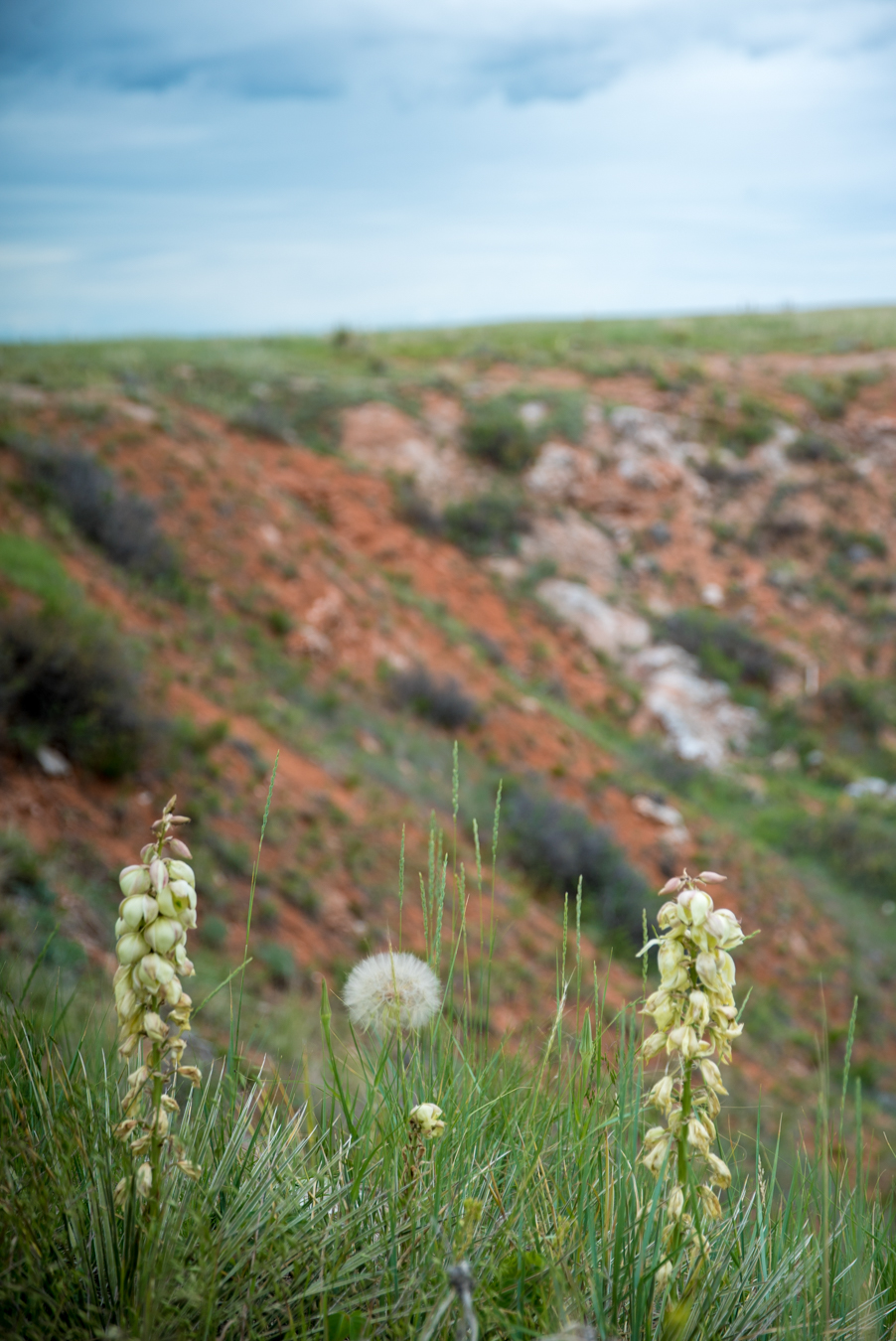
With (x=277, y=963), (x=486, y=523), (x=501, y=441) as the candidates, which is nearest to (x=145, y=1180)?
(x=277, y=963)

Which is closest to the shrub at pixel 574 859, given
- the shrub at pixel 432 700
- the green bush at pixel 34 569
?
the shrub at pixel 432 700

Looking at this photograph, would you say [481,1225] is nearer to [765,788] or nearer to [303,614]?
[303,614]

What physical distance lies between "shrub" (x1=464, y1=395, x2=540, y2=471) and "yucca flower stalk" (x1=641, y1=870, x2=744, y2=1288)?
20.0 m

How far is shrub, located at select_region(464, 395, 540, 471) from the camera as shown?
20.7 m

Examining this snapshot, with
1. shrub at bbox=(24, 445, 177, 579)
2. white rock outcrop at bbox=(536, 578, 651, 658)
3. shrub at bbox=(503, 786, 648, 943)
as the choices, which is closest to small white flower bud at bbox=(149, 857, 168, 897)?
shrub at bbox=(503, 786, 648, 943)

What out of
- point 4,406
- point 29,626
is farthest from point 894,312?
point 29,626

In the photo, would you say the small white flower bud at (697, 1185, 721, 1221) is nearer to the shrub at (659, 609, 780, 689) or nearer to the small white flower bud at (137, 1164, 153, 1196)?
the small white flower bud at (137, 1164, 153, 1196)

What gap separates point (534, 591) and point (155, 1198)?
1739cm

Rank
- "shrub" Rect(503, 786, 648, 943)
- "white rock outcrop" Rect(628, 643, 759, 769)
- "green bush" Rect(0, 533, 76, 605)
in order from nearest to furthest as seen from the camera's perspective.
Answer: "green bush" Rect(0, 533, 76, 605)
"shrub" Rect(503, 786, 648, 943)
"white rock outcrop" Rect(628, 643, 759, 769)

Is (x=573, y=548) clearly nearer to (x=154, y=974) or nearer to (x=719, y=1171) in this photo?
(x=719, y=1171)

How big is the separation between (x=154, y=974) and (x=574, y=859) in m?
9.51

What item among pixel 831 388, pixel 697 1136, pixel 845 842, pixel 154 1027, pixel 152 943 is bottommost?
pixel 845 842

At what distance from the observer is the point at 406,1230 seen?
1.61 meters

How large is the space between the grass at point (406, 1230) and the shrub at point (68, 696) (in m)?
5.50
